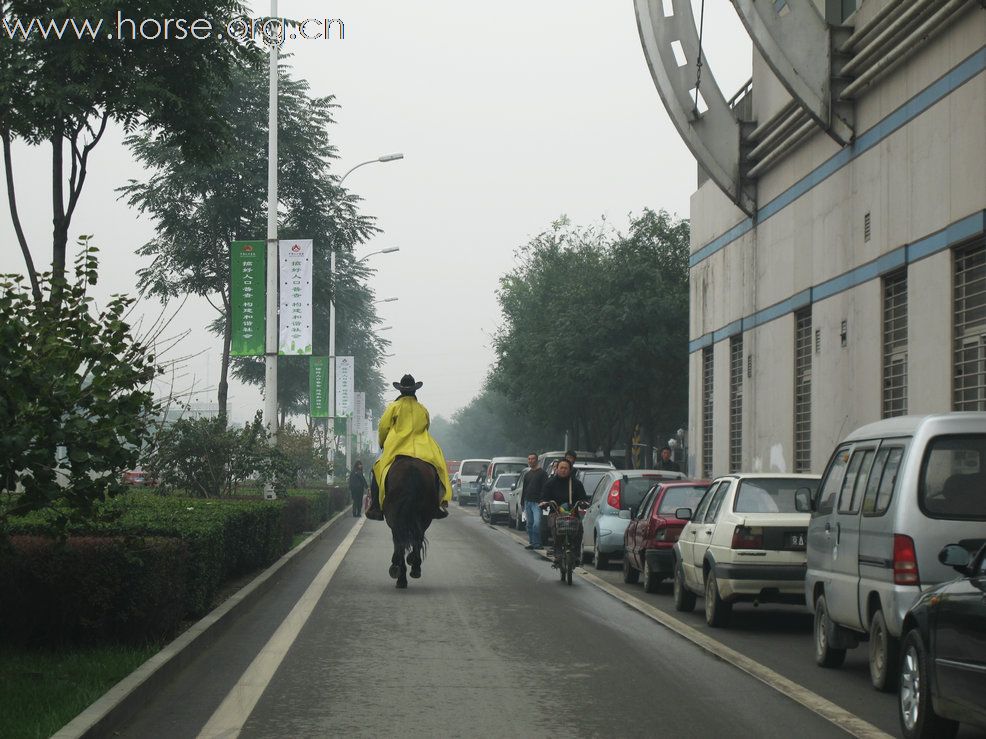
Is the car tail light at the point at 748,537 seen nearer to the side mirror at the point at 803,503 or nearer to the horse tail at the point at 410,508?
the side mirror at the point at 803,503

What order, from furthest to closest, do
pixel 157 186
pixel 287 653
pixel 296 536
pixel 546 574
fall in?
pixel 157 186 < pixel 296 536 < pixel 546 574 < pixel 287 653

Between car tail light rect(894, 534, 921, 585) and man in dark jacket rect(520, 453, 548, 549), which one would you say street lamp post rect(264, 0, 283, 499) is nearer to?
man in dark jacket rect(520, 453, 548, 549)

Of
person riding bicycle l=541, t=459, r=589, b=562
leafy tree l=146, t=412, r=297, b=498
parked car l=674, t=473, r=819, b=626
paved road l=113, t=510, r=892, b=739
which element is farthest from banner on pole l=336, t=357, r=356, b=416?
parked car l=674, t=473, r=819, b=626

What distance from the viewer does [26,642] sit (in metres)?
10.3

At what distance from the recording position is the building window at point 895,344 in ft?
71.2

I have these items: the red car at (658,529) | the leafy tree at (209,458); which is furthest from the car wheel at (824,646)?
the leafy tree at (209,458)

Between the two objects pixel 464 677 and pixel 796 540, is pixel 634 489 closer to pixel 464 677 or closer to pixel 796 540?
pixel 796 540

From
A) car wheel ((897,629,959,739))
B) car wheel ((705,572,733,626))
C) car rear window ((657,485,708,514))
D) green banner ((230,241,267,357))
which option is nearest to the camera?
car wheel ((897,629,959,739))

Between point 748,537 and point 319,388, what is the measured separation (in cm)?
3309

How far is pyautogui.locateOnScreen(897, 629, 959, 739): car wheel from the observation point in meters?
7.66

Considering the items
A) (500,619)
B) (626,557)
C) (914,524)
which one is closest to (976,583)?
(914,524)

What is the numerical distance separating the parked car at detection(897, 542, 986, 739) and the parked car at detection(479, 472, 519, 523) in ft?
109

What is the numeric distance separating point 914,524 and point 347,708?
3710mm

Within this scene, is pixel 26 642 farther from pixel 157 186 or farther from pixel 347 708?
pixel 157 186
